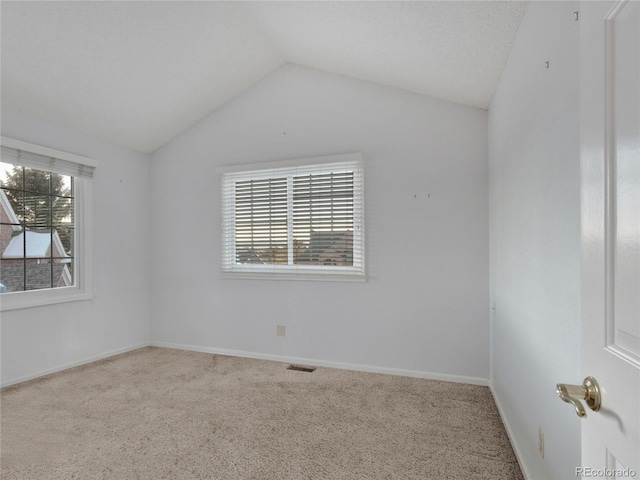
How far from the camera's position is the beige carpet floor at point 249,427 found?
6.17ft

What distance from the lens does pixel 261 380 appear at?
313 cm

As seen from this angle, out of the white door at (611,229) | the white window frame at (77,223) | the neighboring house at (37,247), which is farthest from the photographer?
the white window frame at (77,223)

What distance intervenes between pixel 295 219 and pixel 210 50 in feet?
5.63

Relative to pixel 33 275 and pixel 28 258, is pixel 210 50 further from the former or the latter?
pixel 33 275

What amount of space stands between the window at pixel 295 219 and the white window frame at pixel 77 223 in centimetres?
135

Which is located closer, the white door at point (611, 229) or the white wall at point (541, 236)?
the white door at point (611, 229)

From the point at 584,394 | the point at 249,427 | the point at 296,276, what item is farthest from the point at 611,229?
the point at 296,276

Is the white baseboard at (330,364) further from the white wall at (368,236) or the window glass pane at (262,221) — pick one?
→ the window glass pane at (262,221)

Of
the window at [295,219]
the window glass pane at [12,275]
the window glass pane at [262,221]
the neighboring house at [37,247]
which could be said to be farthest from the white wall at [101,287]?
the window glass pane at [262,221]

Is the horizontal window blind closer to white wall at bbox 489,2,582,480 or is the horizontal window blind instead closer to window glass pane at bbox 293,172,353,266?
window glass pane at bbox 293,172,353,266

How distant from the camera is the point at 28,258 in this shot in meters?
3.20

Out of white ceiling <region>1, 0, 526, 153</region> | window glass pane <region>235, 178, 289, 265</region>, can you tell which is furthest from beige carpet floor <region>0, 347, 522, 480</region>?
white ceiling <region>1, 0, 526, 153</region>

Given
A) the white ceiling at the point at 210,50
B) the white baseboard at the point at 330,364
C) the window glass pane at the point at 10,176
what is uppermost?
the white ceiling at the point at 210,50

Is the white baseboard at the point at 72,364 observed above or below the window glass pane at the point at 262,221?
below
